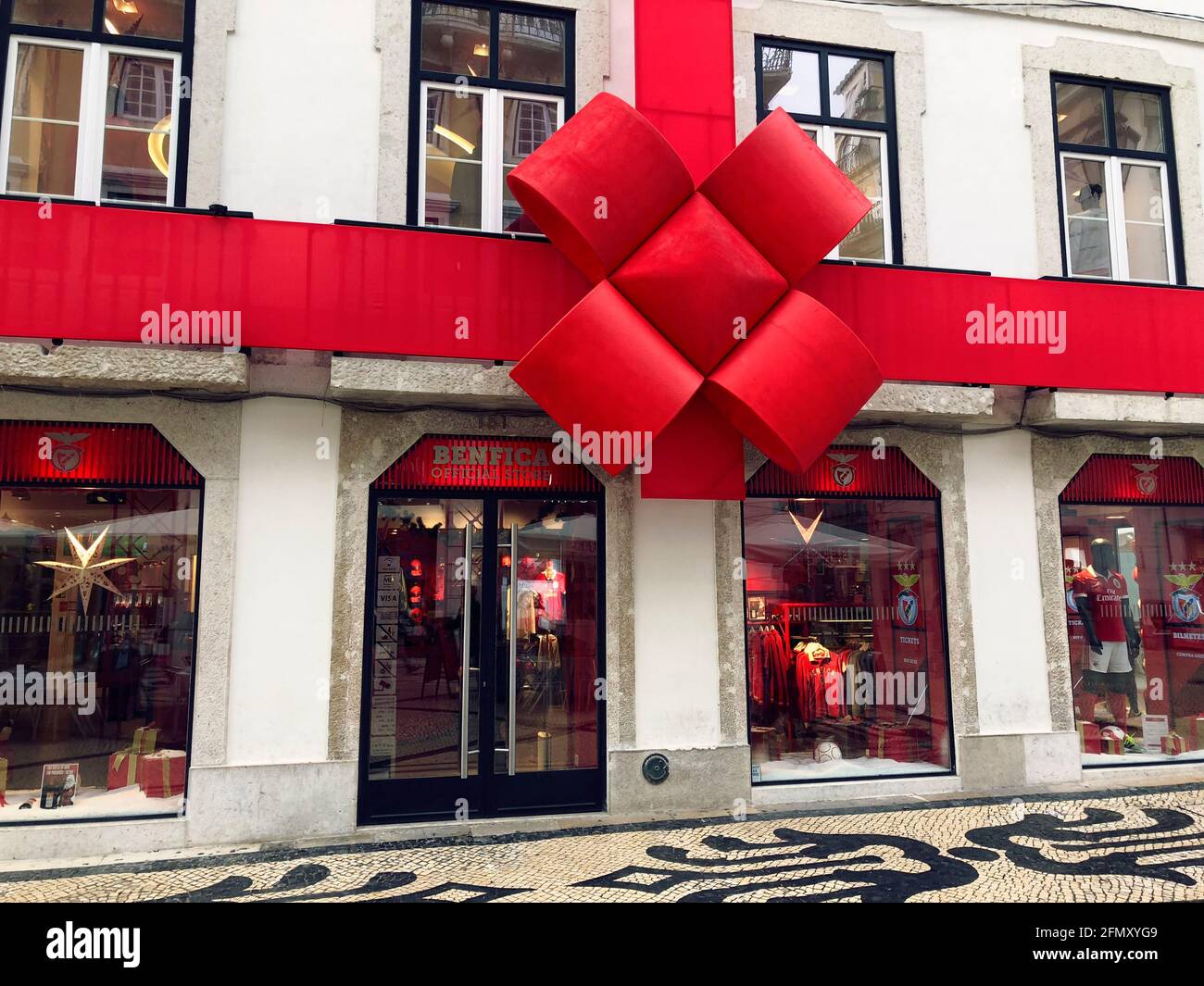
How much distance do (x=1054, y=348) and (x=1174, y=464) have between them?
Result: 2.21 metres

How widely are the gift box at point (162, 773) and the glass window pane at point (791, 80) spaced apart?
7.45m

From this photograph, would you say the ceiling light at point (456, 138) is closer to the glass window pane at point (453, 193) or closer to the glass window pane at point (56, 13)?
the glass window pane at point (453, 193)

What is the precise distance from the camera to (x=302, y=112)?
6789mm

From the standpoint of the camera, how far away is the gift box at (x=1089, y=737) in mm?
7918

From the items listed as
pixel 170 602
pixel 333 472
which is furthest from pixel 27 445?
pixel 333 472

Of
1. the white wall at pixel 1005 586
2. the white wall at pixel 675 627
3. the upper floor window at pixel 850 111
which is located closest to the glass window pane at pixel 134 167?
the white wall at pixel 675 627

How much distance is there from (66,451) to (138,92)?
2.89m

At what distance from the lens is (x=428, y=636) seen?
22.2ft

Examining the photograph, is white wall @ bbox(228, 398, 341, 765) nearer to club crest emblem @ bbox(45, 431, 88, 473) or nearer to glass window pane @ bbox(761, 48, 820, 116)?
club crest emblem @ bbox(45, 431, 88, 473)

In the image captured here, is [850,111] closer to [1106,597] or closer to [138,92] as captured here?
[1106,597]

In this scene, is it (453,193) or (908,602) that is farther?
(908,602)

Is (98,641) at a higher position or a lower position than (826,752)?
higher

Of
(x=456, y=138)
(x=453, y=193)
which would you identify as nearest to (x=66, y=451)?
(x=453, y=193)

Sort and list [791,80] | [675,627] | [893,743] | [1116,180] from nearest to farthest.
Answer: [675,627] → [893,743] → [791,80] → [1116,180]
